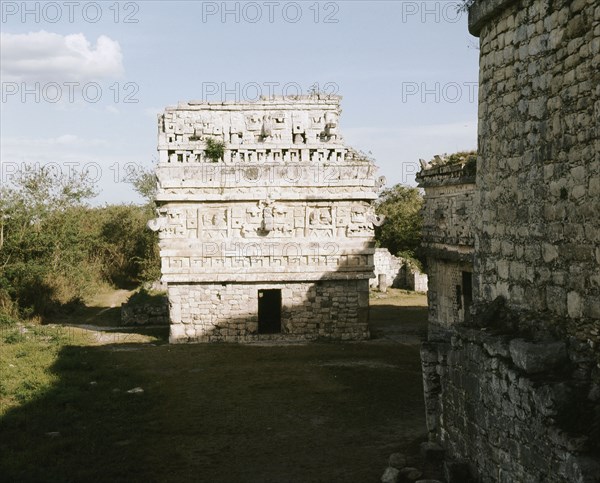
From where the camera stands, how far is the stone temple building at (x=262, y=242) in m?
16.6

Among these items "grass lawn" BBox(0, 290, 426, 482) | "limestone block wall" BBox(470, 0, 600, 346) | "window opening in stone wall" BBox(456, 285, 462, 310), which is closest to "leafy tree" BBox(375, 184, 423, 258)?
"window opening in stone wall" BBox(456, 285, 462, 310)

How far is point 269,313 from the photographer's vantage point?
20.6 metres

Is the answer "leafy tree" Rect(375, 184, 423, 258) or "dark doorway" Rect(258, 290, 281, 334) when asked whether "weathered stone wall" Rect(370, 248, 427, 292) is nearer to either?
"leafy tree" Rect(375, 184, 423, 258)

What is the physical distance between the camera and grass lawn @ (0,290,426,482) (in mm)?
7840

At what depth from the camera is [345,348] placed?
15.9m

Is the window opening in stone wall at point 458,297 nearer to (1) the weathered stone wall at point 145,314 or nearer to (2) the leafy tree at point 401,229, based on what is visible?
(1) the weathered stone wall at point 145,314

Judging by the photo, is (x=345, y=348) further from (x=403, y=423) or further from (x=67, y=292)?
(x=67, y=292)

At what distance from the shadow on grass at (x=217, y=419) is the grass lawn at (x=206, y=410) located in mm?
23

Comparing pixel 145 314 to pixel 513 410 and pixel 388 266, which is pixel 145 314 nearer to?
pixel 388 266

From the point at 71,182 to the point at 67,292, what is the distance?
15.0 ft

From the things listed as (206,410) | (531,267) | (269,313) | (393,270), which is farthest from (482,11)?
(393,270)

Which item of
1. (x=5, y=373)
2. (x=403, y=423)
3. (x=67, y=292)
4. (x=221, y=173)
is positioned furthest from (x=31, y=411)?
(x=67, y=292)

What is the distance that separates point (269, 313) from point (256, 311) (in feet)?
12.8

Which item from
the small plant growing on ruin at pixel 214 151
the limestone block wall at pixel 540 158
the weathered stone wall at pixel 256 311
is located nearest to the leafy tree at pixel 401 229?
the weathered stone wall at pixel 256 311
